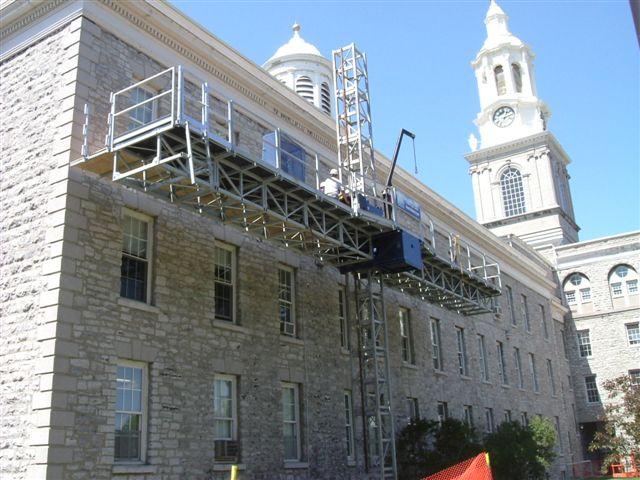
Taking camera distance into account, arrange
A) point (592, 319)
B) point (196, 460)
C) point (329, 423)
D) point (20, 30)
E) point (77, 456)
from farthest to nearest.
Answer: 1. point (592, 319)
2. point (329, 423)
3. point (20, 30)
4. point (196, 460)
5. point (77, 456)

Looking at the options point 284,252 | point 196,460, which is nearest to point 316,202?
point 284,252

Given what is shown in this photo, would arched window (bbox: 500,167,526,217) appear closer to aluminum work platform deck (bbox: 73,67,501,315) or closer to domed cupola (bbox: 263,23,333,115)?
domed cupola (bbox: 263,23,333,115)

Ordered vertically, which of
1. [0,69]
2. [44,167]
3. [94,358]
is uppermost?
[0,69]

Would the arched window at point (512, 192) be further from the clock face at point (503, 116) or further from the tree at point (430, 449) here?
the tree at point (430, 449)

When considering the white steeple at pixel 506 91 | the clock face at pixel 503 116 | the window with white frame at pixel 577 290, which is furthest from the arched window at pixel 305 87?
the clock face at pixel 503 116

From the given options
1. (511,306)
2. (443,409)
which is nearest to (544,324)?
(511,306)

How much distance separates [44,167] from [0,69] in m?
3.72

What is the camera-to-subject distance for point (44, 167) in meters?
15.2

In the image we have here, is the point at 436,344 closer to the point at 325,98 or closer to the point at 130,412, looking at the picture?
the point at 325,98

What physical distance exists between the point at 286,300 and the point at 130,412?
658 centimetres

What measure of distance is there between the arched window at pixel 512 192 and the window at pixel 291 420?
4992 centimetres

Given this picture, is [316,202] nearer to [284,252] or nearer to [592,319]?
[284,252]

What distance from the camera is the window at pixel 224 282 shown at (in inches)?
705

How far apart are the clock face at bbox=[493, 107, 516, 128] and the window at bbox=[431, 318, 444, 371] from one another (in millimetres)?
44705
